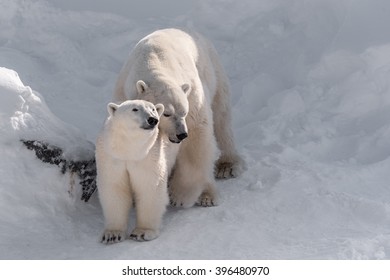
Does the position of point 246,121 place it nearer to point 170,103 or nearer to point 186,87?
point 186,87

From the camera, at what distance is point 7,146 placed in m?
5.04

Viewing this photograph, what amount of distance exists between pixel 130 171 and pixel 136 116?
47cm

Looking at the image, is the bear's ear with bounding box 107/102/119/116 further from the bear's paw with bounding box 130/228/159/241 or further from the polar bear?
the bear's paw with bounding box 130/228/159/241

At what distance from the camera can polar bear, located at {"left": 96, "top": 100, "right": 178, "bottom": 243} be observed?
449 cm

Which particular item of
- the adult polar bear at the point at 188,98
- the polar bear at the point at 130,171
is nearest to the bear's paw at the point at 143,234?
the polar bear at the point at 130,171

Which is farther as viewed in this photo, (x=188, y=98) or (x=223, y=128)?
(x=223, y=128)

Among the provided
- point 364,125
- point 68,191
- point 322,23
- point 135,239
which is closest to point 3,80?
point 68,191

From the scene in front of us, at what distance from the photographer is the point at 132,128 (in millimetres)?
4434

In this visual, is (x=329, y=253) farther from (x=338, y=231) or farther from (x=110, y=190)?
(x=110, y=190)

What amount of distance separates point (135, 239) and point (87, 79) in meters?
3.03

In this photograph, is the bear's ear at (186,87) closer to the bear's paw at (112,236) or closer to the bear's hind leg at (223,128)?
the bear's paw at (112,236)

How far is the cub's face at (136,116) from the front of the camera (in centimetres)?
437

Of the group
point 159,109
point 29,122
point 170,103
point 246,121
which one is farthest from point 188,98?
point 246,121
